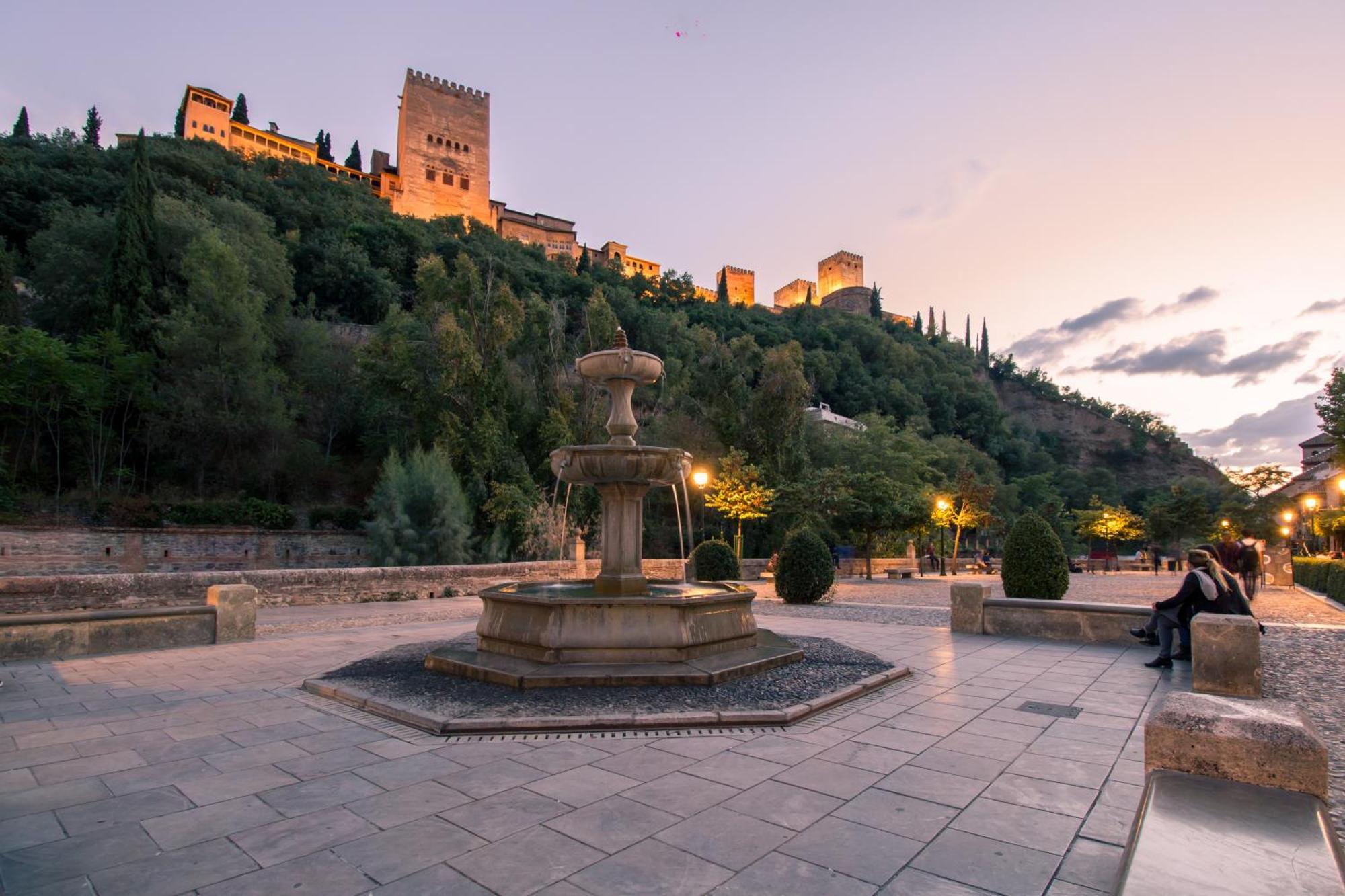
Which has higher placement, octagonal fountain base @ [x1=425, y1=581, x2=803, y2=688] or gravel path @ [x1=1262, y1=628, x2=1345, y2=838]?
octagonal fountain base @ [x1=425, y1=581, x2=803, y2=688]

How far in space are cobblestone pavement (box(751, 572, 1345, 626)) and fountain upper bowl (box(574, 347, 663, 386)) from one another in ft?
22.6

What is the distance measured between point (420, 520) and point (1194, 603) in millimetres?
21383

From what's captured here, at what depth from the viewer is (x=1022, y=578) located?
1245cm

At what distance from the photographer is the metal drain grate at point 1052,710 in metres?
5.45

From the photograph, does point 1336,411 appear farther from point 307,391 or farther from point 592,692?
point 307,391

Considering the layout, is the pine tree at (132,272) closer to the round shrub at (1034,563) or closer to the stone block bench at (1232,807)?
the round shrub at (1034,563)

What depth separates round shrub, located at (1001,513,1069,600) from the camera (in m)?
12.2

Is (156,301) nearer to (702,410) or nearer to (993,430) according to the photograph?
(702,410)

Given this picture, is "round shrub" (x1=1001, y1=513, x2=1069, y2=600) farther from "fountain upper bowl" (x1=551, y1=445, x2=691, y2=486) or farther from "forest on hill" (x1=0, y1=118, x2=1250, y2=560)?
"forest on hill" (x1=0, y1=118, x2=1250, y2=560)

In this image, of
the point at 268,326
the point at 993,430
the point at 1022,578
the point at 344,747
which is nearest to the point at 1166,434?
the point at 993,430

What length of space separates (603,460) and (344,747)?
3779 mm

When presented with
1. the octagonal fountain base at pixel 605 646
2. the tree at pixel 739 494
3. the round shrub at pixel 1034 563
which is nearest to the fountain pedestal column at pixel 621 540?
the octagonal fountain base at pixel 605 646

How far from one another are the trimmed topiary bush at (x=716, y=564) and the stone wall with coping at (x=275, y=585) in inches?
67.0

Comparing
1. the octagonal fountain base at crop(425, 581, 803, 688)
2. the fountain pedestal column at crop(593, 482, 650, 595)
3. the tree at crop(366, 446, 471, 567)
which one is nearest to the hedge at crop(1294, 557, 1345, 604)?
the octagonal fountain base at crop(425, 581, 803, 688)
